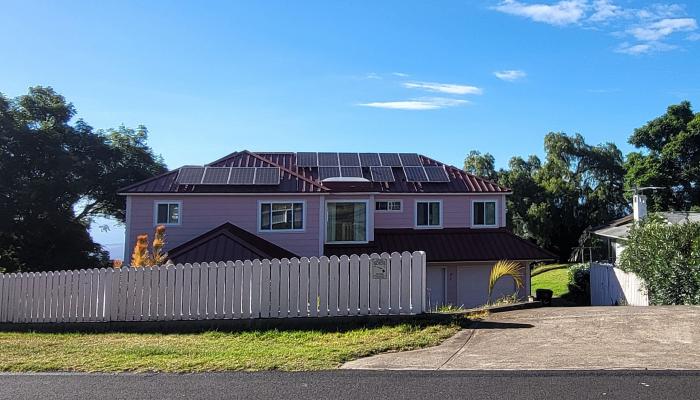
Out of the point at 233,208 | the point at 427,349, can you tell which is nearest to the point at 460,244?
the point at 233,208

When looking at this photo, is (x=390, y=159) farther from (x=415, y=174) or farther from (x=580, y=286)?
(x=580, y=286)

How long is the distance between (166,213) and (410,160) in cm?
1142

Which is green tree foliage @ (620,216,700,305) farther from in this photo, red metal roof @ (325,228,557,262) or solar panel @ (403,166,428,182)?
solar panel @ (403,166,428,182)

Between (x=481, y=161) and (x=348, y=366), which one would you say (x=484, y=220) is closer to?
(x=348, y=366)

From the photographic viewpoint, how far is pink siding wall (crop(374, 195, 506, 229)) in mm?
23594

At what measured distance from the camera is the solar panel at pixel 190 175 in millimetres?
20591

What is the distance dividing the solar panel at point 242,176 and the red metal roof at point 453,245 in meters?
3.98

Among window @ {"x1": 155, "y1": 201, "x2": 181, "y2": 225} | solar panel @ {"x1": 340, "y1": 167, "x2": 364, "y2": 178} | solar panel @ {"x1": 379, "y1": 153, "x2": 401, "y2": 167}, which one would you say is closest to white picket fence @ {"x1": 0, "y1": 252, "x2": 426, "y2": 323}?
window @ {"x1": 155, "y1": 201, "x2": 181, "y2": 225}

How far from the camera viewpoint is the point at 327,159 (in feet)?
82.6

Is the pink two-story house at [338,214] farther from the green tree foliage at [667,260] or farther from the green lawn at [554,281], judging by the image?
the green lawn at [554,281]

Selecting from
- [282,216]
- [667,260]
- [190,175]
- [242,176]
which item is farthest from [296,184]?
[667,260]

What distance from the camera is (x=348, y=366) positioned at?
654 centimetres

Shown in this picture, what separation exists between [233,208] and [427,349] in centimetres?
1428

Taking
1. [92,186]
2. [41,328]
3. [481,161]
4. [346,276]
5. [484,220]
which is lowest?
[41,328]
